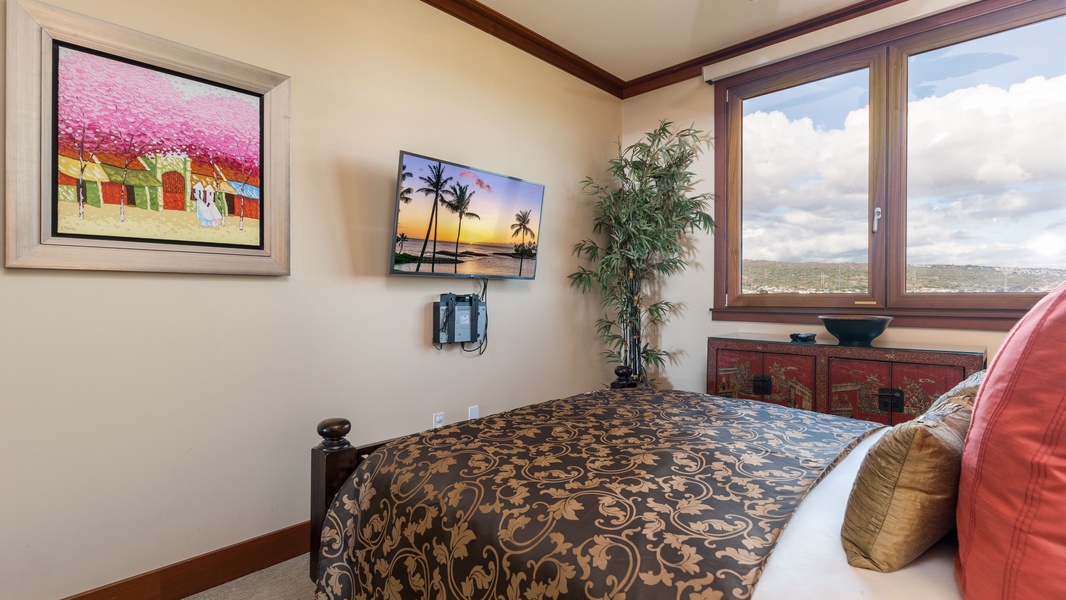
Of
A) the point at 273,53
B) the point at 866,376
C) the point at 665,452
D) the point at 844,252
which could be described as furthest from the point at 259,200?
the point at 844,252

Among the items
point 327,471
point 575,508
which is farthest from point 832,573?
point 327,471

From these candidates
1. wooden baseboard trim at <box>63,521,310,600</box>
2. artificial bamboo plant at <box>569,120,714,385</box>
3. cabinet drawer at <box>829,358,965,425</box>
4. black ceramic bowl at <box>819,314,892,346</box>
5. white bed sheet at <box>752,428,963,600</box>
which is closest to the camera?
white bed sheet at <box>752,428,963,600</box>

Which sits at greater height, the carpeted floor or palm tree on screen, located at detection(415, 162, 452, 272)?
palm tree on screen, located at detection(415, 162, 452, 272)

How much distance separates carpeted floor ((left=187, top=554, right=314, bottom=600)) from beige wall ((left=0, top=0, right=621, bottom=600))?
177 millimetres

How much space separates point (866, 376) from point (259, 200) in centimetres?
316

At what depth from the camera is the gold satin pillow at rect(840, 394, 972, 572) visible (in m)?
0.83

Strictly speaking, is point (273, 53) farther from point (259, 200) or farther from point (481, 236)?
point (481, 236)

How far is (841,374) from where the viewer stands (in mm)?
2744

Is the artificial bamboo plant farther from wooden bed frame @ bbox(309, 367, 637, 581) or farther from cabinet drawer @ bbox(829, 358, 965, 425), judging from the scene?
wooden bed frame @ bbox(309, 367, 637, 581)

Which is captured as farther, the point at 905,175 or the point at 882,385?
the point at 905,175

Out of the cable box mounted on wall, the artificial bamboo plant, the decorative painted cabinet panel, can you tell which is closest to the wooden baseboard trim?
the cable box mounted on wall

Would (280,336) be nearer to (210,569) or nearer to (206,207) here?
(206,207)

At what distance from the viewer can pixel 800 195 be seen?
3.34 metres

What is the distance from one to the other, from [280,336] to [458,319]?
0.98 metres
